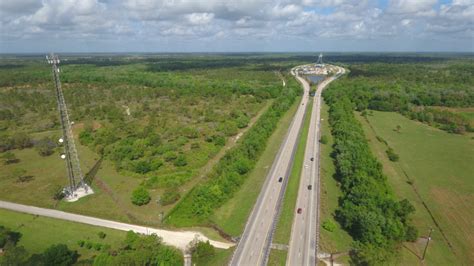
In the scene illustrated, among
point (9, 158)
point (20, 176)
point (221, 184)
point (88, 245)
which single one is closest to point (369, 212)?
point (221, 184)

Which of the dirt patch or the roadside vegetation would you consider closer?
the roadside vegetation

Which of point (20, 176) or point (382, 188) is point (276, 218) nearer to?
point (382, 188)

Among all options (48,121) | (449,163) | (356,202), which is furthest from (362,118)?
(48,121)

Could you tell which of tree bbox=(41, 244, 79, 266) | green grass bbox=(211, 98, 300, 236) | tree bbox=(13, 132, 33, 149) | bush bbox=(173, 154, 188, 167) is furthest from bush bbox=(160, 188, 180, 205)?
tree bbox=(13, 132, 33, 149)

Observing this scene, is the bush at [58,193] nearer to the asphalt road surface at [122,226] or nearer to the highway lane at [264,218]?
the asphalt road surface at [122,226]

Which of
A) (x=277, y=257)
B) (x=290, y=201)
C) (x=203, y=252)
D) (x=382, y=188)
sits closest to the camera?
(x=203, y=252)

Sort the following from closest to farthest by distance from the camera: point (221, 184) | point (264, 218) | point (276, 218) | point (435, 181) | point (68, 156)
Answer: point (276, 218)
point (264, 218)
point (221, 184)
point (68, 156)
point (435, 181)

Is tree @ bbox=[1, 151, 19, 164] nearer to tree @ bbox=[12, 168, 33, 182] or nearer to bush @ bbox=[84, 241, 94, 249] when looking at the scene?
tree @ bbox=[12, 168, 33, 182]
